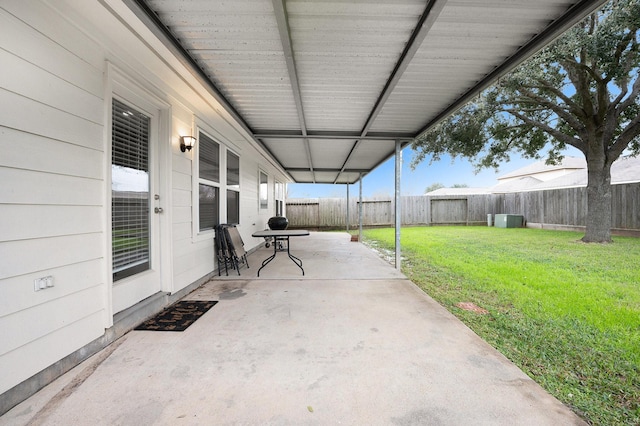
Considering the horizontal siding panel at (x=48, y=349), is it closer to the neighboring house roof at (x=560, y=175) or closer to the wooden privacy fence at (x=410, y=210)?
the wooden privacy fence at (x=410, y=210)

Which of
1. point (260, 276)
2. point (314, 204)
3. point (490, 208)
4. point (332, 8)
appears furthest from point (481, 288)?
point (490, 208)

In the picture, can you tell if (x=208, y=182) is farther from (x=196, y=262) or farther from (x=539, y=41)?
(x=539, y=41)

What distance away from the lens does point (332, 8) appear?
189cm

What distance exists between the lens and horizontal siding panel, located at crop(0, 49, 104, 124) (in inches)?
58.6

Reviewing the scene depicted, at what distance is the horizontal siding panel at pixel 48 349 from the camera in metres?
1.48

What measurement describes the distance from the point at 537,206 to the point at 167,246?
14458 mm

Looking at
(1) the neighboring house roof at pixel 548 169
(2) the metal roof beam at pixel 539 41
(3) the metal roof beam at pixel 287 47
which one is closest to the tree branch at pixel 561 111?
(2) the metal roof beam at pixel 539 41

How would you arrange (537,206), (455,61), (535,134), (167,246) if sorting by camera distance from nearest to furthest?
(455,61)
(167,246)
(535,134)
(537,206)

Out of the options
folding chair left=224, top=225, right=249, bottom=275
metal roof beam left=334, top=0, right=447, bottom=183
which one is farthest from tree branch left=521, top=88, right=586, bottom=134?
folding chair left=224, top=225, right=249, bottom=275

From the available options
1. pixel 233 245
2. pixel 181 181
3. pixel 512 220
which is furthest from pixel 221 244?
pixel 512 220

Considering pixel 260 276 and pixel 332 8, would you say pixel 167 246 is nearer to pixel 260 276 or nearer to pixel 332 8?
pixel 260 276

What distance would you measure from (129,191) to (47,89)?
1108 millimetres

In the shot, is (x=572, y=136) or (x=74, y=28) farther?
(x=572, y=136)

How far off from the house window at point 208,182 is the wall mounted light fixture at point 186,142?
44cm
